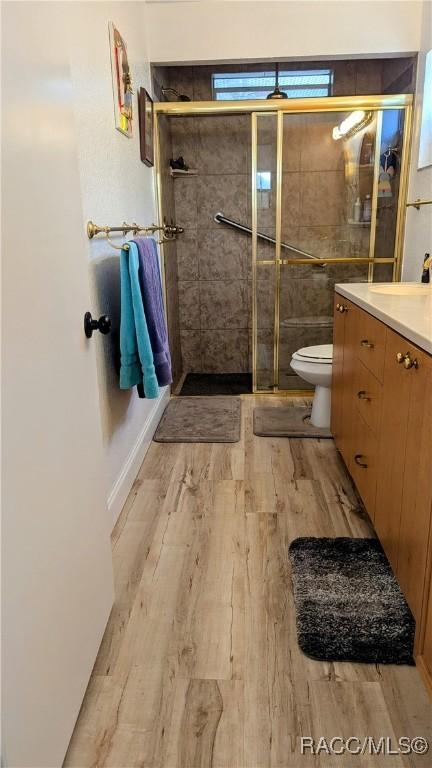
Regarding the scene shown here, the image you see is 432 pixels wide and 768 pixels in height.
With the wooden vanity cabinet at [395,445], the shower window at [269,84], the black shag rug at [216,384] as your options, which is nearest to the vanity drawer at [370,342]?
the wooden vanity cabinet at [395,445]

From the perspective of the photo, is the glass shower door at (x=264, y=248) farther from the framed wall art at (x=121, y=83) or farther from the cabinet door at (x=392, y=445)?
the cabinet door at (x=392, y=445)

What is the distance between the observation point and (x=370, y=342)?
6.00 ft

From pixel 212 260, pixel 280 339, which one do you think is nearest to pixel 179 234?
pixel 212 260

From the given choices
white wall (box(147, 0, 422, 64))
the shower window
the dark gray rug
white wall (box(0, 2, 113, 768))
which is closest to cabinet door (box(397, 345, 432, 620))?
the dark gray rug

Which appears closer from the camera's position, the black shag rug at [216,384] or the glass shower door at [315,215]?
the glass shower door at [315,215]

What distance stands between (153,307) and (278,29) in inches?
80.2

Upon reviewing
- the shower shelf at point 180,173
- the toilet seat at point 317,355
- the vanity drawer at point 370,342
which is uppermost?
the shower shelf at point 180,173

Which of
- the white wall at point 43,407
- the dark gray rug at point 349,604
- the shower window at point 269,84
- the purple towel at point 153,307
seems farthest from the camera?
the shower window at point 269,84

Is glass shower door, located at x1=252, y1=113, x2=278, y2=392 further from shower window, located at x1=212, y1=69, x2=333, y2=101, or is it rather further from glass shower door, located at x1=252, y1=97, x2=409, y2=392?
shower window, located at x1=212, y1=69, x2=333, y2=101

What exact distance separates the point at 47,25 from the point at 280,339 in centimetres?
275

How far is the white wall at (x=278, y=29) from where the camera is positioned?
9.52ft

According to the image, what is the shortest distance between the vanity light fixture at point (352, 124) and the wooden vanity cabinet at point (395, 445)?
162 centimetres

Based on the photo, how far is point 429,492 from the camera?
124 cm

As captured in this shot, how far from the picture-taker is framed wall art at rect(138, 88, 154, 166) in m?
2.67
